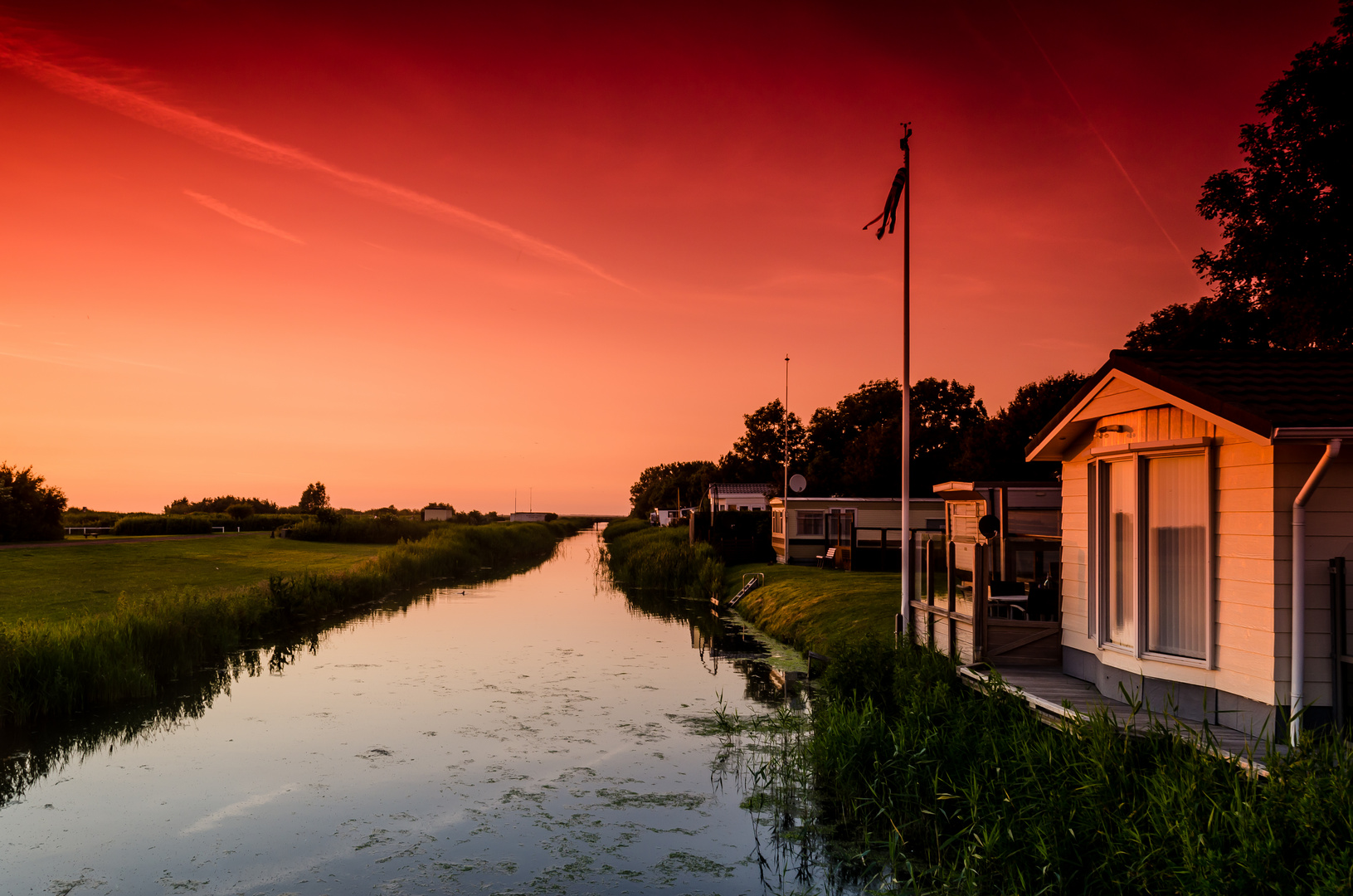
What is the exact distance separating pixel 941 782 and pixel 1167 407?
5.19 m

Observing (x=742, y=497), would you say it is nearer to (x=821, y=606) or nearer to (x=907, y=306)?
(x=821, y=606)

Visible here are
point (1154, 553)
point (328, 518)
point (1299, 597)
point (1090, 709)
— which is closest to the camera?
point (1299, 597)

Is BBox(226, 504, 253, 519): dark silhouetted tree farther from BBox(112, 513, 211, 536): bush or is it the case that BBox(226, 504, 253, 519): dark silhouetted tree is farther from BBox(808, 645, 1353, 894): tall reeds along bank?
BBox(808, 645, 1353, 894): tall reeds along bank

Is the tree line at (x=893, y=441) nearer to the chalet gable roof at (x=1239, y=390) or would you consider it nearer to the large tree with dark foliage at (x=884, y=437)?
the large tree with dark foliage at (x=884, y=437)

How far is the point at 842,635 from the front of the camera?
798 inches

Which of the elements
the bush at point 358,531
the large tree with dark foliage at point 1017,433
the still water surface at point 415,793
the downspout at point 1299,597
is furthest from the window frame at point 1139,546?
the bush at point 358,531

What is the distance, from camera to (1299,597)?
838 centimetres

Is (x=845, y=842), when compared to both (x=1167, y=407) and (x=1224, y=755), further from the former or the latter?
(x=1167, y=407)

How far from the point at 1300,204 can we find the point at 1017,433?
23.9 meters

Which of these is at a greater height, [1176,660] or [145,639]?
[1176,660]

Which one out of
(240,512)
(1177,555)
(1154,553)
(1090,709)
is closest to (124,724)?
(1090,709)

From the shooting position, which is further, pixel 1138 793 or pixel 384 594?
pixel 384 594

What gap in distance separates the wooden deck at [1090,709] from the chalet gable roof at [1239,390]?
2.97m

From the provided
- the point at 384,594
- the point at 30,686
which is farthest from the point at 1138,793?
the point at 384,594
